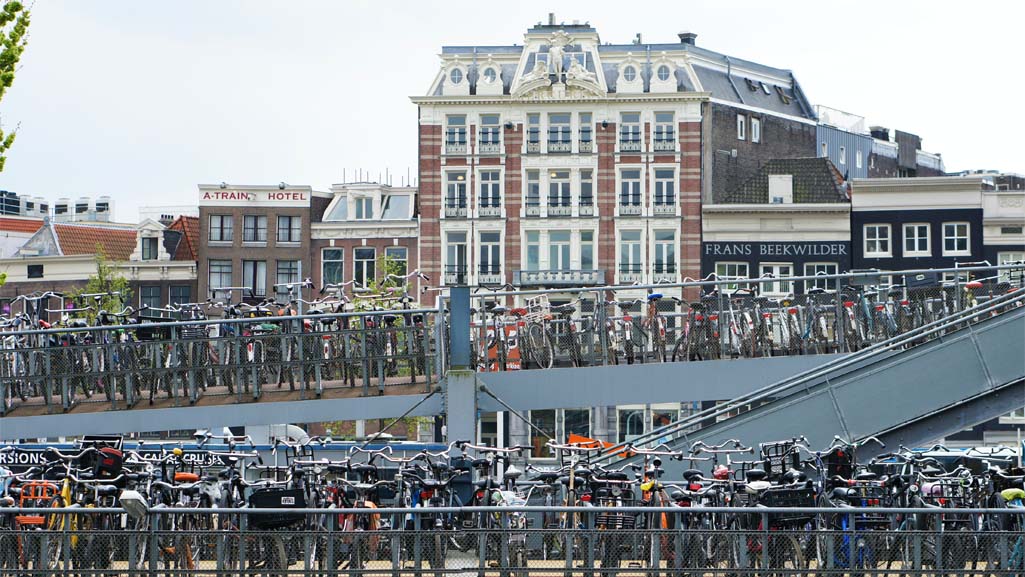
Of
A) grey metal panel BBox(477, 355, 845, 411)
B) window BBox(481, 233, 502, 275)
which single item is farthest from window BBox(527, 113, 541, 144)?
grey metal panel BBox(477, 355, 845, 411)

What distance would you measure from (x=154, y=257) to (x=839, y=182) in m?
26.2

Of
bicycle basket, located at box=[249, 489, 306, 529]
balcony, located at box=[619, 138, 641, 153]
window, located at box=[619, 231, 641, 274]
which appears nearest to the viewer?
bicycle basket, located at box=[249, 489, 306, 529]

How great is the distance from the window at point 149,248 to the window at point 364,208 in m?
8.09

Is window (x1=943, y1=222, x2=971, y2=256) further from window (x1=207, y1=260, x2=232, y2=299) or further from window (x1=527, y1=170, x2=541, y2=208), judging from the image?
window (x1=207, y1=260, x2=232, y2=299)

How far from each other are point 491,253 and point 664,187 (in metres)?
6.70

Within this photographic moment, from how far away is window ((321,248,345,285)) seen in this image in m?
61.8

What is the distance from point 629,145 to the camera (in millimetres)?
59906

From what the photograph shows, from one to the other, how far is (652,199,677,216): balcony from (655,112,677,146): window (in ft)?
6.46

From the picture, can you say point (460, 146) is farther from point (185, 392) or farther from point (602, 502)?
point (602, 502)

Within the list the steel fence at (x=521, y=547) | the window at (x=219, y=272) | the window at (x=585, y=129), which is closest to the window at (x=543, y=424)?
the window at (x=585, y=129)

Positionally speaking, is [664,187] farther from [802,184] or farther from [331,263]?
[331,263]

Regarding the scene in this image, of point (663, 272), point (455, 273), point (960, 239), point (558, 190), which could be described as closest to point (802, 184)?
point (663, 272)

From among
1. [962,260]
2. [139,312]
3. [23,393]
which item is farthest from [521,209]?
[23,393]

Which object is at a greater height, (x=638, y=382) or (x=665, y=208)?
(x=665, y=208)
